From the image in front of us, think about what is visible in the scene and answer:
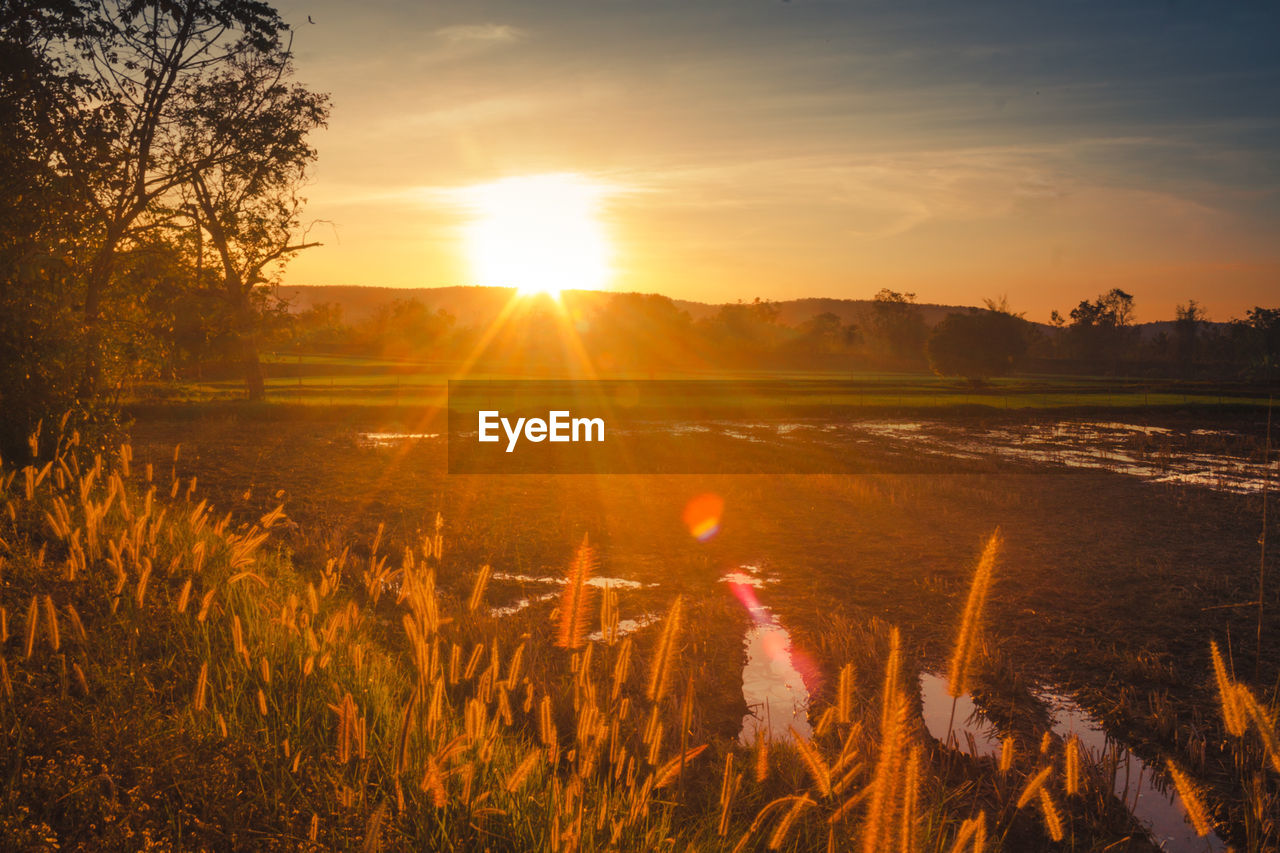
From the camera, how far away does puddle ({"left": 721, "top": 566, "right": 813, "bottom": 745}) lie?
24.5 feet

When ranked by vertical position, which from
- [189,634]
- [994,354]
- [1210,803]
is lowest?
[1210,803]

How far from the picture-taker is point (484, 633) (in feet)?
28.7

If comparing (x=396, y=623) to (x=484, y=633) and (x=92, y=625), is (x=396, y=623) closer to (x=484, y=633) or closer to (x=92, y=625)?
(x=484, y=633)

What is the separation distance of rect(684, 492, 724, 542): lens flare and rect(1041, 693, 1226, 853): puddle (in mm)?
8614

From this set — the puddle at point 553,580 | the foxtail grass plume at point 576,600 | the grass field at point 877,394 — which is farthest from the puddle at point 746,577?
the grass field at point 877,394

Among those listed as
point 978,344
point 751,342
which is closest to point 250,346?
point 978,344

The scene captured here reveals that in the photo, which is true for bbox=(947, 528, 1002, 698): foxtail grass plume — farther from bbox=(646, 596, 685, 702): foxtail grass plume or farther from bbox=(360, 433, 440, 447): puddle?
bbox=(360, 433, 440, 447): puddle

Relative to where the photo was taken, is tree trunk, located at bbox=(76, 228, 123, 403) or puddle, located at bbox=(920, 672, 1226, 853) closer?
puddle, located at bbox=(920, 672, 1226, 853)

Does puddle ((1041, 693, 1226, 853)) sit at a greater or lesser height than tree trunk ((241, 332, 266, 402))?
lesser

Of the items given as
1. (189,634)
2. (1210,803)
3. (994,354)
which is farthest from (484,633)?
(994,354)

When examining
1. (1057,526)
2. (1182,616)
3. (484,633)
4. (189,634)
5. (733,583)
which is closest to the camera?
(189,634)

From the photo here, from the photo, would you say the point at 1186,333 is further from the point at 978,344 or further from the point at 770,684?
the point at 770,684

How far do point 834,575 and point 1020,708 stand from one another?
5065 mm

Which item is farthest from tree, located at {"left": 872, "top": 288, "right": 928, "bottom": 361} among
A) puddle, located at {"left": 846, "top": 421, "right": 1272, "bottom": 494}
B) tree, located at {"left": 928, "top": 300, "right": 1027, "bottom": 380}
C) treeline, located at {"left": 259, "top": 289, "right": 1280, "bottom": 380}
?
puddle, located at {"left": 846, "top": 421, "right": 1272, "bottom": 494}
